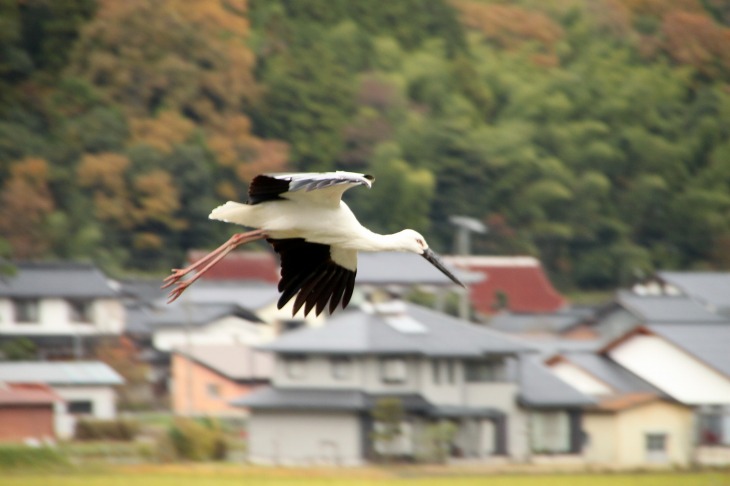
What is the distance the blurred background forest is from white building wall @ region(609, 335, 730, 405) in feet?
52.8

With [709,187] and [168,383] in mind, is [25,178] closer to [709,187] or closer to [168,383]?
[168,383]

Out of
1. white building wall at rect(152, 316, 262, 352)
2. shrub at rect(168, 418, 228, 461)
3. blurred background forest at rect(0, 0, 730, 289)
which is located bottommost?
shrub at rect(168, 418, 228, 461)

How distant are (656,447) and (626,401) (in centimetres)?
90

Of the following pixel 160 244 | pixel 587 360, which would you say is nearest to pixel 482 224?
pixel 160 244

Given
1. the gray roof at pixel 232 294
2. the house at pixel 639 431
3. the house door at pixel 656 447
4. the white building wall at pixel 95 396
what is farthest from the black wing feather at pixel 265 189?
the gray roof at pixel 232 294

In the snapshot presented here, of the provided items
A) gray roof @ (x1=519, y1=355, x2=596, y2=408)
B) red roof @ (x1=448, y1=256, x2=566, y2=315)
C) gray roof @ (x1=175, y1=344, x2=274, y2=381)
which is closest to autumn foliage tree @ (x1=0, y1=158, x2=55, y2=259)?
gray roof @ (x1=175, y1=344, x2=274, y2=381)

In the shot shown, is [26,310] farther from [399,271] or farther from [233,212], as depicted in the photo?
[233,212]

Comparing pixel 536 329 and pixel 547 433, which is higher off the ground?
pixel 536 329

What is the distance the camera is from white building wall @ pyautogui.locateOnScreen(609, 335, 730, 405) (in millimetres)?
25969

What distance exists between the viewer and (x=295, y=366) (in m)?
25.2

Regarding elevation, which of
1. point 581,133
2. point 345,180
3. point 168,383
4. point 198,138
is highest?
point 581,133

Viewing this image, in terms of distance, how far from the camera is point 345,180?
10.4 metres

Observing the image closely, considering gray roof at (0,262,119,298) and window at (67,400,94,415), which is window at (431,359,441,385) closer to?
window at (67,400,94,415)

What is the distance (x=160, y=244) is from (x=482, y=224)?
35.7ft
